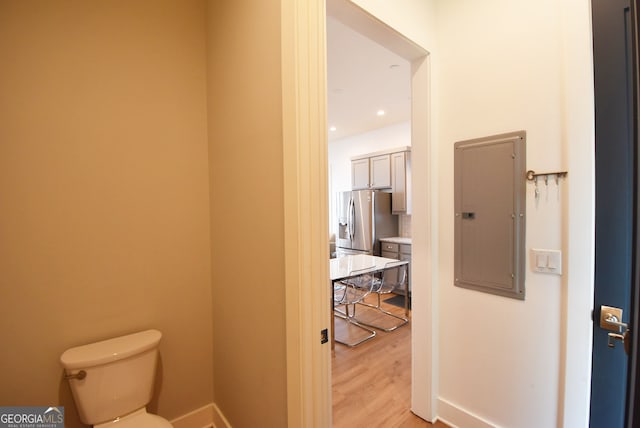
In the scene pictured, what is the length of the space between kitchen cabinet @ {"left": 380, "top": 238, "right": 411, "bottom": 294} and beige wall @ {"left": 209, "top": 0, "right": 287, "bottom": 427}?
10.3ft

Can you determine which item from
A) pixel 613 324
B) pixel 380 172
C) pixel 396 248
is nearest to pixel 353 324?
pixel 396 248

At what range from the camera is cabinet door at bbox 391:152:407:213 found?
14.2 feet

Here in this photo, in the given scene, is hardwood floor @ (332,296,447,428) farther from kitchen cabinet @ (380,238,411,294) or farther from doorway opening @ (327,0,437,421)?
kitchen cabinet @ (380,238,411,294)

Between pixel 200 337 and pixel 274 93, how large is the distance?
1.57 metres

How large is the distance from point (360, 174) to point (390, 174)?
2.21 feet

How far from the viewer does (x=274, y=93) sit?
108cm

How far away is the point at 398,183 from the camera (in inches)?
173

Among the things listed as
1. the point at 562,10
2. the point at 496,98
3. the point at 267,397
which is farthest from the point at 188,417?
the point at 562,10

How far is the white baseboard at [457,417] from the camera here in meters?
1.60

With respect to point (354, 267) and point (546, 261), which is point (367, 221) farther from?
point (546, 261)

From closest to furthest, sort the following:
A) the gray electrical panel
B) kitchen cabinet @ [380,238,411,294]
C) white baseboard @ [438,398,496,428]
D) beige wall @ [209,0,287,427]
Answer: beige wall @ [209,0,287,427]
the gray electrical panel
white baseboard @ [438,398,496,428]
kitchen cabinet @ [380,238,411,294]

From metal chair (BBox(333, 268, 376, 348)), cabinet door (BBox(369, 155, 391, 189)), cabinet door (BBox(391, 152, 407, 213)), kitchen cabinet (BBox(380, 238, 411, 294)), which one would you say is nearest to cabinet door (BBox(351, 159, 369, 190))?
cabinet door (BBox(369, 155, 391, 189))

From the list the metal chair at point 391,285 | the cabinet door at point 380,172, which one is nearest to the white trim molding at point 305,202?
the metal chair at point 391,285

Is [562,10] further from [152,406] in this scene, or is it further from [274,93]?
[152,406]
